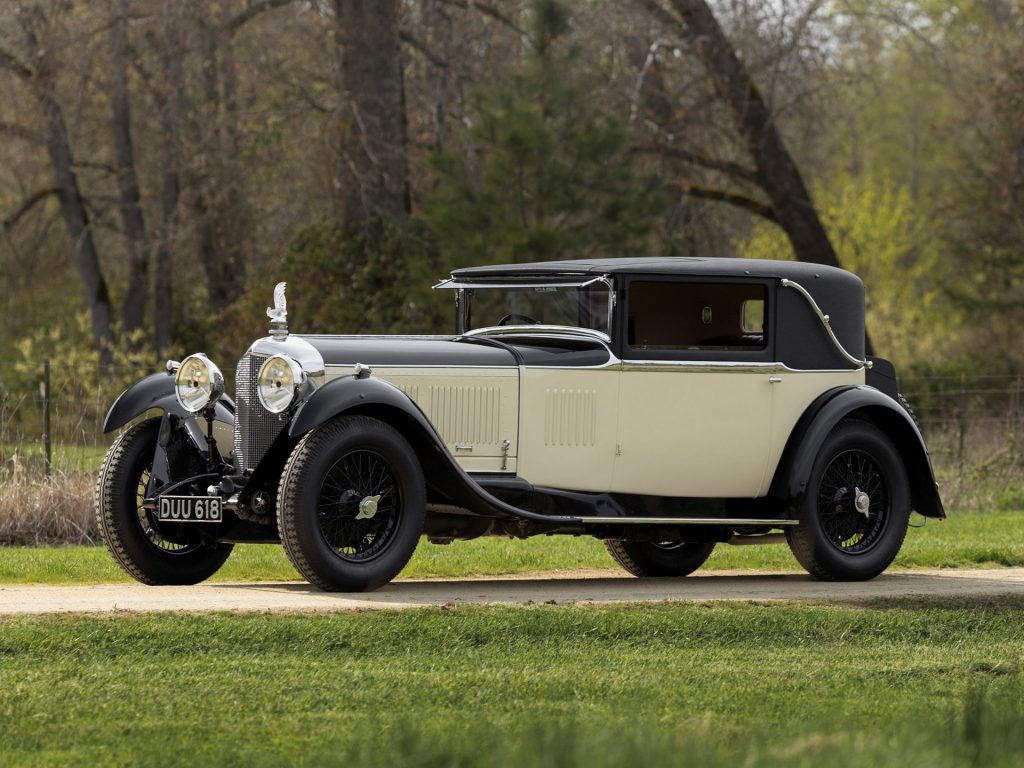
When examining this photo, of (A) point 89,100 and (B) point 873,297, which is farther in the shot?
(B) point 873,297

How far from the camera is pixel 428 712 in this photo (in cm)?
616

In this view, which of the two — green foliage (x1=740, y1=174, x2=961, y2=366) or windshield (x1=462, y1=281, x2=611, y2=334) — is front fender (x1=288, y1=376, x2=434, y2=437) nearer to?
windshield (x1=462, y1=281, x2=611, y2=334)

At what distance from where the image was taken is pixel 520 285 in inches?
410

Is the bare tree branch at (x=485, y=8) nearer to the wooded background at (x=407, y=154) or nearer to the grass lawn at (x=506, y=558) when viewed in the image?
the wooded background at (x=407, y=154)

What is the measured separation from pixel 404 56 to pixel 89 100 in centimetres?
695

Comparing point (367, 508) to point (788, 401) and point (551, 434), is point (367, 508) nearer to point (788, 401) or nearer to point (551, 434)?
point (551, 434)

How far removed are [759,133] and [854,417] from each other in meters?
14.9

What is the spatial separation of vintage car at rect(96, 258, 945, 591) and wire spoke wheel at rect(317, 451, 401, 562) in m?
0.01

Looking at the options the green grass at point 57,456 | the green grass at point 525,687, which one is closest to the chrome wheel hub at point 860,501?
the green grass at point 525,687

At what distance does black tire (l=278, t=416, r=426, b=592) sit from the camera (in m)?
8.77

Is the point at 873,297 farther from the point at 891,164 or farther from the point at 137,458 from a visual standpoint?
the point at 137,458

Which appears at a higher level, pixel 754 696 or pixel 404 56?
pixel 404 56

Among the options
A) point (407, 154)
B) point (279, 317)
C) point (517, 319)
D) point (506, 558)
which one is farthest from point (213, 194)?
point (279, 317)

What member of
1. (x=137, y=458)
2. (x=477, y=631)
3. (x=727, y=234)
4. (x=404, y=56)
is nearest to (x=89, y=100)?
(x=404, y=56)
